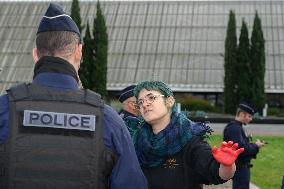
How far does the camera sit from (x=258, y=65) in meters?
37.2

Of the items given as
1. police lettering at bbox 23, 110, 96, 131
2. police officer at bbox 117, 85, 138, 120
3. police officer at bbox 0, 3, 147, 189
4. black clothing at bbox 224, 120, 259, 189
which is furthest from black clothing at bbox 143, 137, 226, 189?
black clothing at bbox 224, 120, 259, 189

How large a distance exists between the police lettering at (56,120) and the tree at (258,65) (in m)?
35.1

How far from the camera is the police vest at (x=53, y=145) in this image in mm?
2717

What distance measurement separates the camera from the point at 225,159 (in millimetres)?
3238

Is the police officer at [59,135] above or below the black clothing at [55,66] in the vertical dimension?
below

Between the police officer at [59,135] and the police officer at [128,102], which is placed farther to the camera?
the police officer at [128,102]

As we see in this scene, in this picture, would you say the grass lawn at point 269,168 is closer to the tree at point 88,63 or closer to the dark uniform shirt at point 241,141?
the dark uniform shirt at point 241,141

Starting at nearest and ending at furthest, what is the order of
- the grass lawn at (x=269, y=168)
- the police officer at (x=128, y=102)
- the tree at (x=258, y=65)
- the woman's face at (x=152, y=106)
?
the woman's face at (x=152, y=106) → the police officer at (x=128, y=102) → the grass lawn at (x=269, y=168) → the tree at (x=258, y=65)

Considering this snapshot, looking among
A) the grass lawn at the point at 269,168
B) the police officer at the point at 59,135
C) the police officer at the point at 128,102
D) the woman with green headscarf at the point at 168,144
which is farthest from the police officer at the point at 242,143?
the police officer at the point at 59,135

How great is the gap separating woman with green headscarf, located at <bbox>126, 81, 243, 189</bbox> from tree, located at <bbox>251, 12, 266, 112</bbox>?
33.9m

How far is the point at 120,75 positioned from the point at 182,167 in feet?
129

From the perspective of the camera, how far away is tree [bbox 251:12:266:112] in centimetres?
3719

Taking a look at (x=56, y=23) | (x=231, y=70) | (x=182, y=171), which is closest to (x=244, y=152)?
(x=182, y=171)

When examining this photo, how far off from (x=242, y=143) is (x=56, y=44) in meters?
5.22
